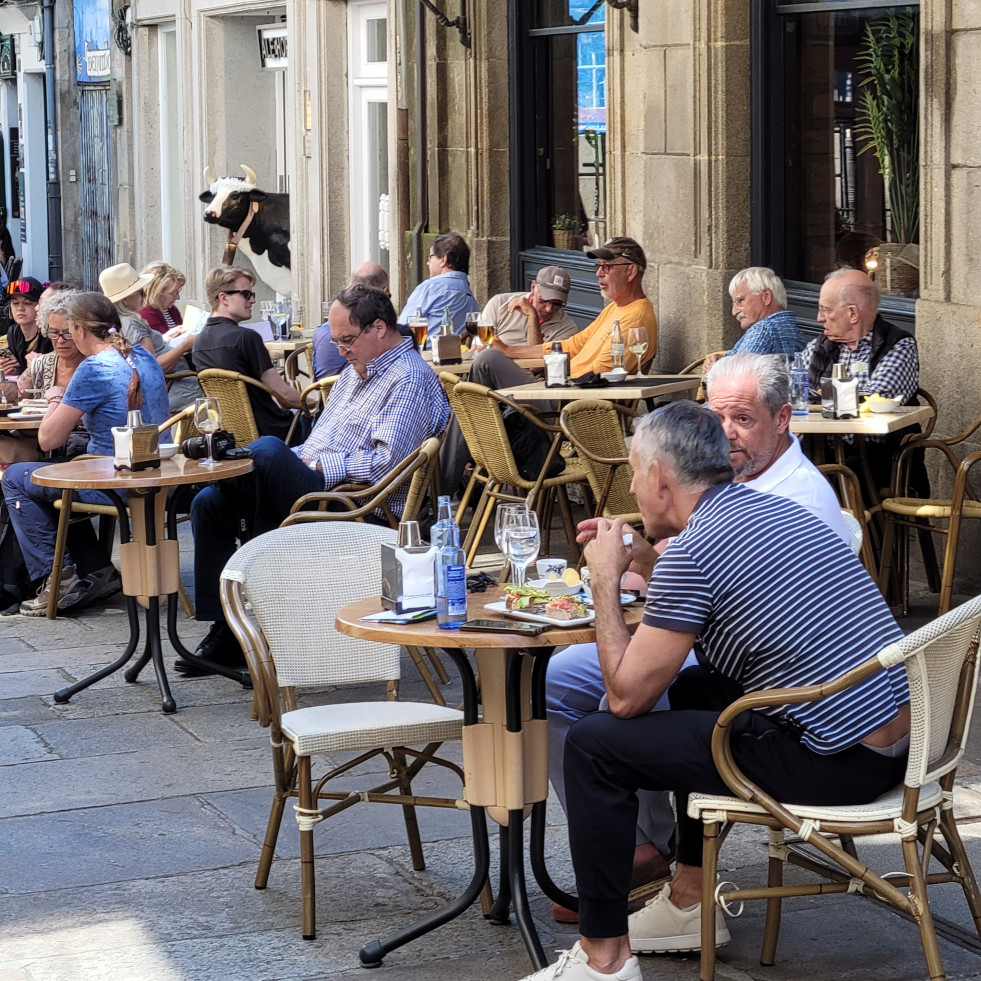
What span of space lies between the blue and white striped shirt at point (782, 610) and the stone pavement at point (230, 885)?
662 mm

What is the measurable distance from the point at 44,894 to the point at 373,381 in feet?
9.72

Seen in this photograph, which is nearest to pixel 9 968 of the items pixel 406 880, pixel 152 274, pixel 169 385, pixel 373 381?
pixel 406 880

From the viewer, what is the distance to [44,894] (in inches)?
180

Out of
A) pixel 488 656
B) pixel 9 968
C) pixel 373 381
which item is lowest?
pixel 9 968

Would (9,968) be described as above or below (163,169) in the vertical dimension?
below

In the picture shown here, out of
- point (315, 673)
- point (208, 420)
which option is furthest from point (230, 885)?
point (208, 420)

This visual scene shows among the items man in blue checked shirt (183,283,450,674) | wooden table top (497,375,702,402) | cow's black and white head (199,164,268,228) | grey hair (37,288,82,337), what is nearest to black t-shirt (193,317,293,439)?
grey hair (37,288,82,337)

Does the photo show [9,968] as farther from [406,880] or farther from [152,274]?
[152,274]

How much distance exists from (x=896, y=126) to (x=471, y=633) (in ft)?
18.0

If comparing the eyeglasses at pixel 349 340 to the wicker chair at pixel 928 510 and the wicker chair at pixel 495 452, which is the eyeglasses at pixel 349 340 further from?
the wicker chair at pixel 928 510

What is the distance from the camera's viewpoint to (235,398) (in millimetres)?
8594

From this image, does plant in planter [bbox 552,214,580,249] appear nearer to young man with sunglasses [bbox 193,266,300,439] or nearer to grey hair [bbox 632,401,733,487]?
young man with sunglasses [bbox 193,266,300,439]

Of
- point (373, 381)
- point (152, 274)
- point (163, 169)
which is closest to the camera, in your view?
point (373, 381)

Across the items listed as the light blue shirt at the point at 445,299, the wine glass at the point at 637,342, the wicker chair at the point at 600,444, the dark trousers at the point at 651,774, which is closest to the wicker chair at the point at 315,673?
the dark trousers at the point at 651,774
